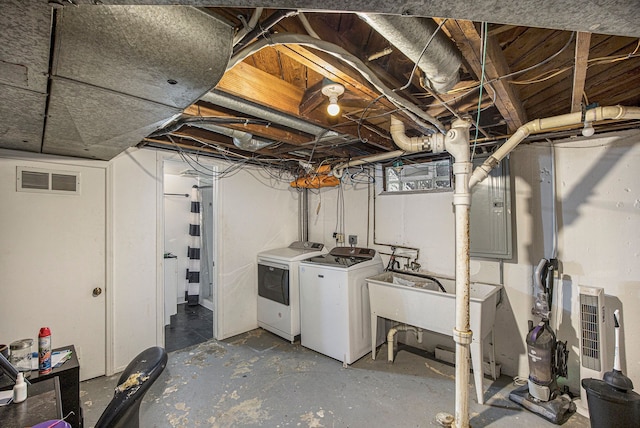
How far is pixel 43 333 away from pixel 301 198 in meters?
3.14

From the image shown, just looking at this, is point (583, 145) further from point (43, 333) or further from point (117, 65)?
point (43, 333)

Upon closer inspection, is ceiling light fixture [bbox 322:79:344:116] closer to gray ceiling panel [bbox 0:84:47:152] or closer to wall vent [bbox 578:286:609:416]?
gray ceiling panel [bbox 0:84:47:152]

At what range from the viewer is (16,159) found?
2258 millimetres

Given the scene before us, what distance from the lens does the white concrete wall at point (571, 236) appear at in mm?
2182

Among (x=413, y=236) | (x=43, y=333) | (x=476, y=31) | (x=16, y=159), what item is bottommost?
(x=43, y=333)

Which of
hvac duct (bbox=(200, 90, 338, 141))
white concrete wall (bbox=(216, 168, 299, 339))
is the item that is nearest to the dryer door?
white concrete wall (bbox=(216, 168, 299, 339))

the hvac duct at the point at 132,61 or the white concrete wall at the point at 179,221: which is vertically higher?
the hvac duct at the point at 132,61

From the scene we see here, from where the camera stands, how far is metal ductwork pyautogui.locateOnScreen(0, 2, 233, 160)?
2.51 ft

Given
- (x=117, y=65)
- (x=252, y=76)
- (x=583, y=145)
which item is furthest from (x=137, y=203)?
(x=583, y=145)

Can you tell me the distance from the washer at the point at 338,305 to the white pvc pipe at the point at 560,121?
151 cm

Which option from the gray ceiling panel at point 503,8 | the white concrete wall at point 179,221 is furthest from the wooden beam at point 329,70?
the white concrete wall at point 179,221

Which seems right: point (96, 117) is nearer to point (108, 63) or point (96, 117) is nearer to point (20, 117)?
point (20, 117)

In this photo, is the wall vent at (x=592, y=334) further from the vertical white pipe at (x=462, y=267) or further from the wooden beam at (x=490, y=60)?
the wooden beam at (x=490, y=60)

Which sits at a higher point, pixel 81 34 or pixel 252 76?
pixel 252 76
